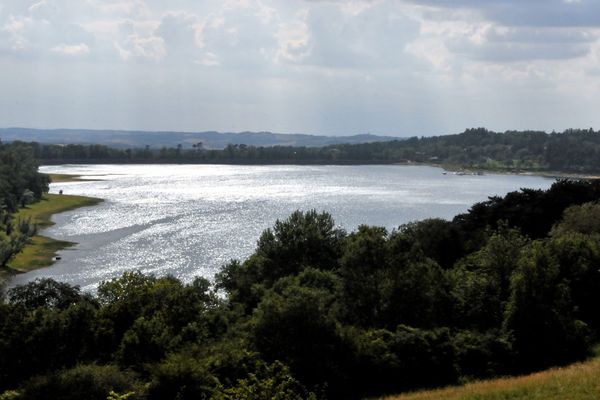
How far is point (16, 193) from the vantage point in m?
120

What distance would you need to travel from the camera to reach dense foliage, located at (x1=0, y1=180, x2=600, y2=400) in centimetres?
2503

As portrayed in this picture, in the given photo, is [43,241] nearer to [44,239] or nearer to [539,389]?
[44,239]

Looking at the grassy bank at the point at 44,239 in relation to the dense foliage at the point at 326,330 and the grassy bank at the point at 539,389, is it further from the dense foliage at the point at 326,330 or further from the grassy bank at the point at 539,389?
the grassy bank at the point at 539,389

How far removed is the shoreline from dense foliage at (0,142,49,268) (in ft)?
3.47

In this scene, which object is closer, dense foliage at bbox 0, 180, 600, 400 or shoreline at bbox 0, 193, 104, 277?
dense foliage at bbox 0, 180, 600, 400

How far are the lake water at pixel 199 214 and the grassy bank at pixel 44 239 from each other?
1.80m

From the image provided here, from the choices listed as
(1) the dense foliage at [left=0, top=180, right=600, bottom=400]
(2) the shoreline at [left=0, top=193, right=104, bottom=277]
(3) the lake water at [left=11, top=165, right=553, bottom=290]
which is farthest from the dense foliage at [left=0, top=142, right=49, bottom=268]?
(1) the dense foliage at [left=0, top=180, right=600, bottom=400]

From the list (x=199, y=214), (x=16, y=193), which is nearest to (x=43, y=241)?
(x=199, y=214)

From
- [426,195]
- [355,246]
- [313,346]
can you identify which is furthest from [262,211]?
[313,346]

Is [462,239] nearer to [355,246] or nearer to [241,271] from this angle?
[241,271]

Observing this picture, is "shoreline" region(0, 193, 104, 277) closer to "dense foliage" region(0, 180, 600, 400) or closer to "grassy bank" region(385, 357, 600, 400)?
"dense foliage" region(0, 180, 600, 400)

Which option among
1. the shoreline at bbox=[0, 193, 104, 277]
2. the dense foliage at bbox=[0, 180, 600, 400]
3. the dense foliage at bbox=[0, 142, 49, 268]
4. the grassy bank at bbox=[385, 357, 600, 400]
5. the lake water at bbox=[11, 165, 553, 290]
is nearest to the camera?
the grassy bank at bbox=[385, 357, 600, 400]

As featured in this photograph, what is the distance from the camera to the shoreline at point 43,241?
73.6m

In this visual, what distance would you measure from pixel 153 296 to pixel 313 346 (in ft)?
28.6
